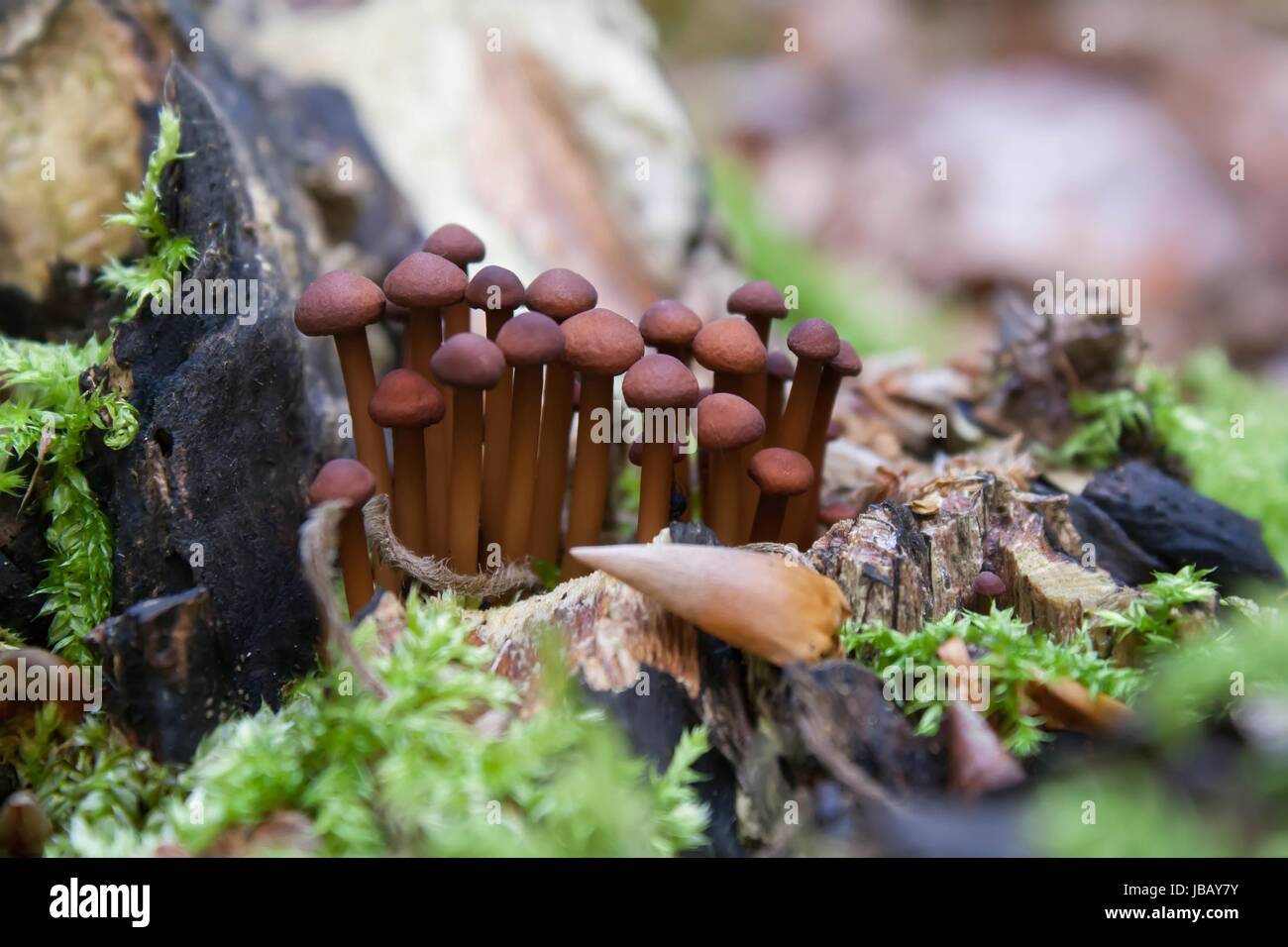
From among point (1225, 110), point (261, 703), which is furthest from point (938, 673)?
point (1225, 110)

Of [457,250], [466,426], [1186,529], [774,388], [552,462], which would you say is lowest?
[1186,529]

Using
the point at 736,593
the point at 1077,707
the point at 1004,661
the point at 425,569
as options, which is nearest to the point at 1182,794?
the point at 1077,707

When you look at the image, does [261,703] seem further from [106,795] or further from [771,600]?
[771,600]

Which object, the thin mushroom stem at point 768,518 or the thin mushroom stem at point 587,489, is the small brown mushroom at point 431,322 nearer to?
the thin mushroom stem at point 587,489

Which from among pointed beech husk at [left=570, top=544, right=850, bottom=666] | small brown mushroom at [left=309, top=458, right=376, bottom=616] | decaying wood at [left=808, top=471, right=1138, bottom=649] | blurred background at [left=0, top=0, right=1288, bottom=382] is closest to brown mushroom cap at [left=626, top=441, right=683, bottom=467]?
decaying wood at [left=808, top=471, right=1138, bottom=649]

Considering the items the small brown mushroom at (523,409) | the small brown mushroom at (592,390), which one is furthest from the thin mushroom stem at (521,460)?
the small brown mushroom at (592,390)

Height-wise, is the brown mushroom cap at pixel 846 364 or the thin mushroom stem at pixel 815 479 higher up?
the brown mushroom cap at pixel 846 364

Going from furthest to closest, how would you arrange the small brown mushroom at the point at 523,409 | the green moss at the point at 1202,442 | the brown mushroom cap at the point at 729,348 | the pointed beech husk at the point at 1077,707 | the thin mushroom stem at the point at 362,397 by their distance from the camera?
the green moss at the point at 1202,442 < the thin mushroom stem at the point at 362,397 < the brown mushroom cap at the point at 729,348 < the small brown mushroom at the point at 523,409 < the pointed beech husk at the point at 1077,707

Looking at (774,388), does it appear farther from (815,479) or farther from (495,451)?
(495,451)
